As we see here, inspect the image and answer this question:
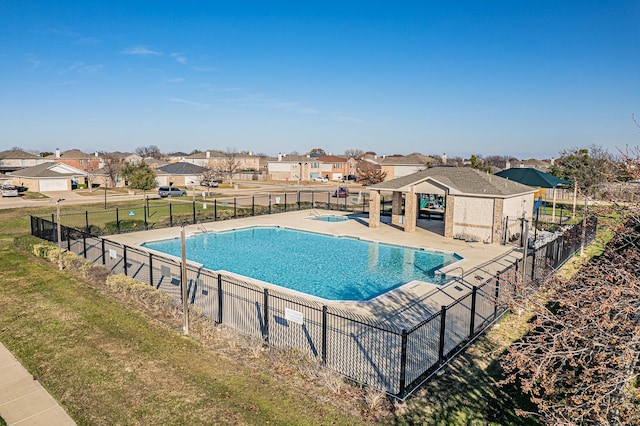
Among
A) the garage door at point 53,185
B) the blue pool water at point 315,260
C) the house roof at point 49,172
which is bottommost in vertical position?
the blue pool water at point 315,260

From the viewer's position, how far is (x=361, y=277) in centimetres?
1870

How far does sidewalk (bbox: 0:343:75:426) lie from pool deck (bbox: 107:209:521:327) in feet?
25.9

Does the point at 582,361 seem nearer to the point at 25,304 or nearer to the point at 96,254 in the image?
the point at 25,304

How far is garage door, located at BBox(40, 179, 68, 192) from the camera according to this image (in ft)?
184

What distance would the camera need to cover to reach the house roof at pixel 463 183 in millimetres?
24906

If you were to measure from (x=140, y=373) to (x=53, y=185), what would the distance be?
189 ft

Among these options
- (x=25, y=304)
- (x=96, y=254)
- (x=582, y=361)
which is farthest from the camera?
(x=96, y=254)

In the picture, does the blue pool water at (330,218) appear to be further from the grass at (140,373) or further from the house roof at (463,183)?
the grass at (140,373)

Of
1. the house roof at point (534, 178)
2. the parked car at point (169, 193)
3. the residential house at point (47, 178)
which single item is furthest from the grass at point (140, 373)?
the residential house at point (47, 178)

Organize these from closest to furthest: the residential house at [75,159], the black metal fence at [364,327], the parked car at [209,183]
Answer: the black metal fence at [364,327], the parked car at [209,183], the residential house at [75,159]

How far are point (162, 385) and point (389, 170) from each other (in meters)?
80.1

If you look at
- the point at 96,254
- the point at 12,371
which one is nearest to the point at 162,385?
the point at 12,371

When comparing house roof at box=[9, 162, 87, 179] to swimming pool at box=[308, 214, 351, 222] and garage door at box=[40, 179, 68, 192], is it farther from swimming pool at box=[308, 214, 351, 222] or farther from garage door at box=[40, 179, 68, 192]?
swimming pool at box=[308, 214, 351, 222]

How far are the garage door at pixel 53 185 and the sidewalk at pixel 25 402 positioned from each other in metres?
55.2
